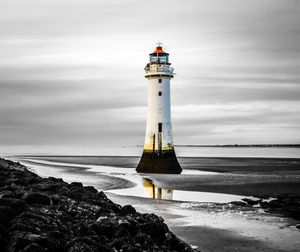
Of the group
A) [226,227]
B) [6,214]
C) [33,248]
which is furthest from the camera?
[226,227]

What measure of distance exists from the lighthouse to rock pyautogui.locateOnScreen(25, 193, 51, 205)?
16652mm

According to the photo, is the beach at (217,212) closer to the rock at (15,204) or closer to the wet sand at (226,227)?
the wet sand at (226,227)

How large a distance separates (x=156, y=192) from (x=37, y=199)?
10622mm

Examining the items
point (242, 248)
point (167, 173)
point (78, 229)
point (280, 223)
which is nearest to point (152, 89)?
point (167, 173)

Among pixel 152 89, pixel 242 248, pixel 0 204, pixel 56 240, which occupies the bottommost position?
pixel 242 248

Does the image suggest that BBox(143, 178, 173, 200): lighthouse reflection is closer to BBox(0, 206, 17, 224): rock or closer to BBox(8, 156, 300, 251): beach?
BBox(8, 156, 300, 251): beach

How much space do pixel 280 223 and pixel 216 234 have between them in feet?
8.24

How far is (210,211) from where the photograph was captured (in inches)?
494

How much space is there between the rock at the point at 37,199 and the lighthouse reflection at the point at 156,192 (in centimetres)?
904

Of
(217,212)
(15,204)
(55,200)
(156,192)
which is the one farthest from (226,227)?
(156,192)

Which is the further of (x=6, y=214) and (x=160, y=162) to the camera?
(x=160, y=162)

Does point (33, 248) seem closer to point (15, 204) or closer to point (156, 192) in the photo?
point (15, 204)

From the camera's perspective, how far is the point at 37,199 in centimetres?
737

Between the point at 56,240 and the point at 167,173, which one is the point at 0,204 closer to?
the point at 56,240
